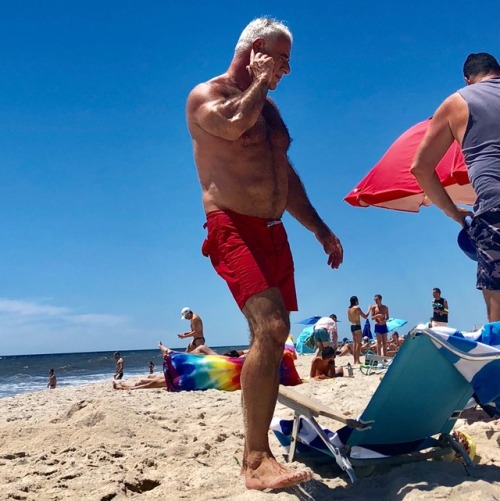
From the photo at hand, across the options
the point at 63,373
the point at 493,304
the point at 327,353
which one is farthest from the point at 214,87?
the point at 63,373

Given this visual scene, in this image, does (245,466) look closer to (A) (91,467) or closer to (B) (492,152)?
(A) (91,467)

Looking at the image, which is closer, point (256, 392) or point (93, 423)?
point (256, 392)

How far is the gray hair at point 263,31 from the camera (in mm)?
2625

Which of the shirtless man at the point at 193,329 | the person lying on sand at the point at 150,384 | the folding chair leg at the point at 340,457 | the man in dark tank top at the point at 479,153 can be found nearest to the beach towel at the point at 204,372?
the person lying on sand at the point at 150,384

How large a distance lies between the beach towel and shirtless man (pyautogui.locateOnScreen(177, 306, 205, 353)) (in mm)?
3511

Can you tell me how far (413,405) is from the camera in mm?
2227

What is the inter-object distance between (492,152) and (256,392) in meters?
1.59

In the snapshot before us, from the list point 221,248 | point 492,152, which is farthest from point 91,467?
point 492,152

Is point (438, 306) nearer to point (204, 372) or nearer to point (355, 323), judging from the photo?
point (355, 323)

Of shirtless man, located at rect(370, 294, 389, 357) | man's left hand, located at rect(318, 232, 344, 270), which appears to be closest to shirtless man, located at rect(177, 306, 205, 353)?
shirtless man, located at rect(370, 294, 389, 357)

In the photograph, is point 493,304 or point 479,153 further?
point 479,153

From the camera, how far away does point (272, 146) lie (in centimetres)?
269

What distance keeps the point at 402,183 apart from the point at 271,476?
12.1ft

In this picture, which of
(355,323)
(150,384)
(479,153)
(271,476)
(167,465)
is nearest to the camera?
(271,476)
